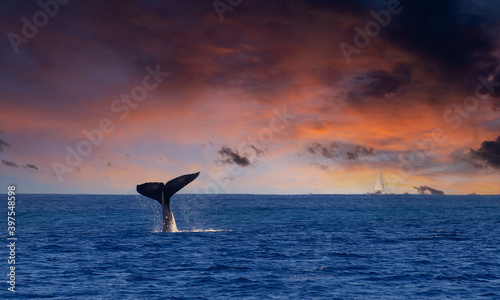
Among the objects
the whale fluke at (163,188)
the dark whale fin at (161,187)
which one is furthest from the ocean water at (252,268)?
the dark whale fin at (161,187)

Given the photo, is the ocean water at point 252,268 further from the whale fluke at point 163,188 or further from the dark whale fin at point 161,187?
the dark whale fin at point 161,187

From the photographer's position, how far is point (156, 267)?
26062 millimetres

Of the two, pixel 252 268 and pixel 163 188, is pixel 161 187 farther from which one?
pixel 252 268

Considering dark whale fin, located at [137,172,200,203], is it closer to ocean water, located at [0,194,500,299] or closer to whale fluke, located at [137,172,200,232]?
whale fluke, located at [137,172,200,232]

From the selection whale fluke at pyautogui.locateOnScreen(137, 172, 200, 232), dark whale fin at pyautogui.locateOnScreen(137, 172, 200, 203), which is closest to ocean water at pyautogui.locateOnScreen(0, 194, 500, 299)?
whale fluke at pyautogui.locateOnScreen(137, 172, 200, 232)

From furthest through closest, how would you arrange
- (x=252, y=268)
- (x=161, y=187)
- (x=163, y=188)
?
(x=163, y=188)
(x=161, y=187)
(x=252, y=268)

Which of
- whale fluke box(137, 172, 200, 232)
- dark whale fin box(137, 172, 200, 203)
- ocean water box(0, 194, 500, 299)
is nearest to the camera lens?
ocean water box(0, 194, 500, 299)

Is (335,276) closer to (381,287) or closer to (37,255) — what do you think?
(381,287)

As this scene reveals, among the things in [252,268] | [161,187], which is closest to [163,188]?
[161,187]

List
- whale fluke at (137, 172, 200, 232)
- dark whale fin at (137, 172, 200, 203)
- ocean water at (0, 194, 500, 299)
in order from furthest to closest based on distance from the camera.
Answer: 1. dark whale fin at (137, 172, 200, 203)
2. whale fluke at (137, 172, 200, 232)
3. ocean water at (0, 194, 500, 299)

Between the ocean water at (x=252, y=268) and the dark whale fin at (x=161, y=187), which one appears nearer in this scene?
the ocean water at (x=252, y=268)

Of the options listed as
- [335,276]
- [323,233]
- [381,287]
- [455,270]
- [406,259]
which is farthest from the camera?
[323,233]

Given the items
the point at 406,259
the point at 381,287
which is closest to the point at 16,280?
the point at 381,287

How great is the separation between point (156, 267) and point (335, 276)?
10635 mm
